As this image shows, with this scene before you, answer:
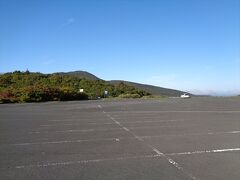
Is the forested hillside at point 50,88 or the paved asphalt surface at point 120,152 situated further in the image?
the forested hillside at point 50,88

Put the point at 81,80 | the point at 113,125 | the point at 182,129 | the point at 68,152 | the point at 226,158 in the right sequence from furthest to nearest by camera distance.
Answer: the point at 81,80
the point at 113,125
the point at 182,129
the point at 68,152
the point at 226,158

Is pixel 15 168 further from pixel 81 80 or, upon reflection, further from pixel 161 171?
pixel 81 80

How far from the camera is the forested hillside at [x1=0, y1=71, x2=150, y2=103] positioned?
123ft

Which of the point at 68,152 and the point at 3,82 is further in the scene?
the point at 3,82

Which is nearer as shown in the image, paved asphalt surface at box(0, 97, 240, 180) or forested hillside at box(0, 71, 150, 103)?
paved asphalt surface at box(0, 97, 240, 180)

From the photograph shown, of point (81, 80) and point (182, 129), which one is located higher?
point (81, 80)

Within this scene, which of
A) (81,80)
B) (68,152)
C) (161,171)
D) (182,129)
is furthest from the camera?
(81,80)

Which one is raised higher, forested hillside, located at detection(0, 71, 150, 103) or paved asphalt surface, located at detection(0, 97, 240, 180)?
forested hillside, located at detection(0, 71, 150, 103)

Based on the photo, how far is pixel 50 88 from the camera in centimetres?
4066

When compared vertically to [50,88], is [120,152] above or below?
below

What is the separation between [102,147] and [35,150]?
160 cm

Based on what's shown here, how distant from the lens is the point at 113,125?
14117mm

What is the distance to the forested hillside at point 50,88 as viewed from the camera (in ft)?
123

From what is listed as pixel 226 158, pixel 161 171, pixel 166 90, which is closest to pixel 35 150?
pixel 161 171
